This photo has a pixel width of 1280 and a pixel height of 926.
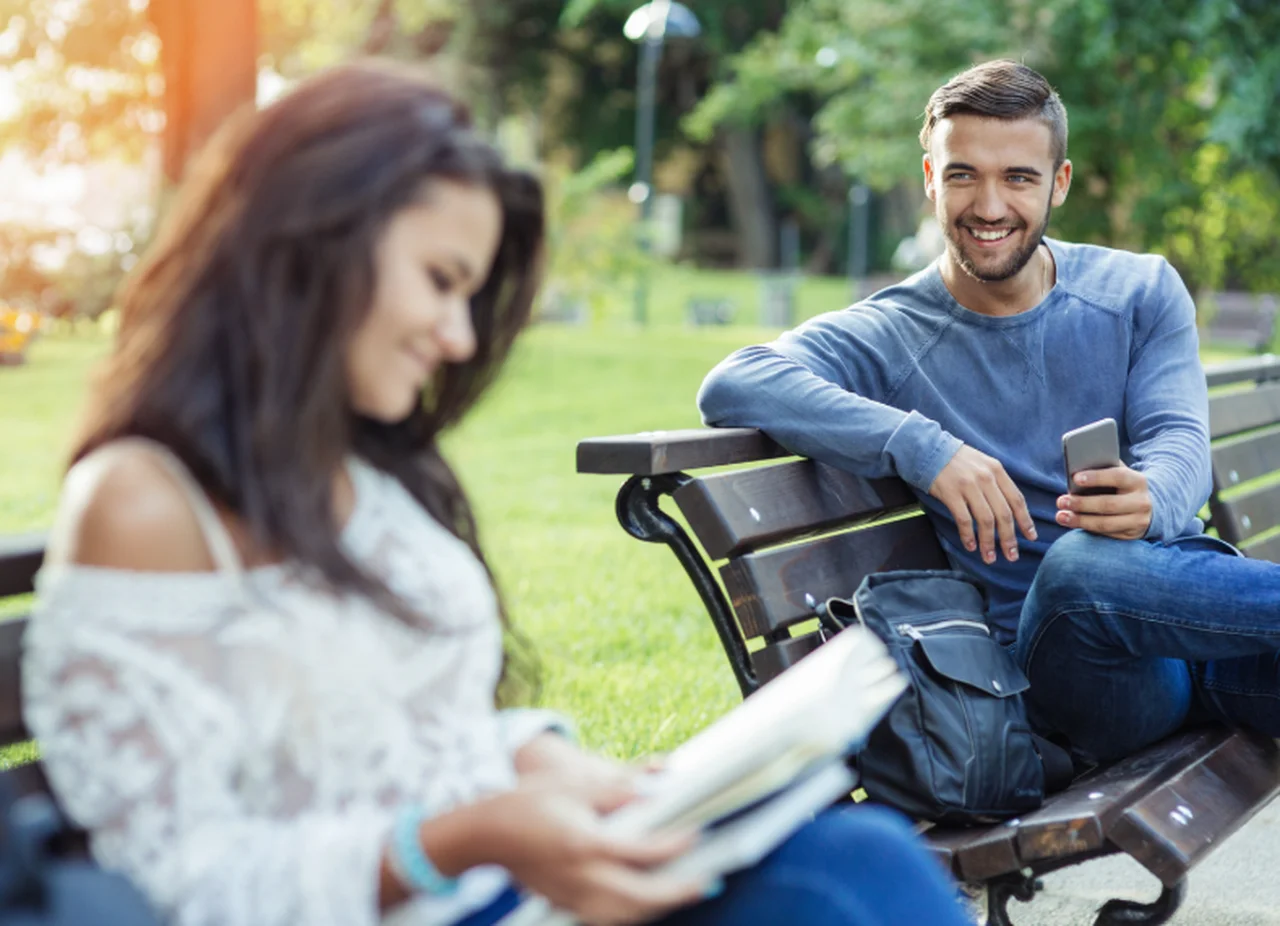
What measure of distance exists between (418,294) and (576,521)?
719cm

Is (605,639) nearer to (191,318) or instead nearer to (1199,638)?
(1199,638)

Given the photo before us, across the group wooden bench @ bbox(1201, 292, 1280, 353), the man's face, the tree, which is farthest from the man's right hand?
the tree

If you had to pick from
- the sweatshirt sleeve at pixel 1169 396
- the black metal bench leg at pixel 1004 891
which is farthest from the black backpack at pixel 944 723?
the sweatshirt sleeve at pixel 1169 396

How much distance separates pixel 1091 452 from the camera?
3152 mm

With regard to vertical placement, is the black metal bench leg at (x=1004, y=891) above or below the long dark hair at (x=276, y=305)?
below

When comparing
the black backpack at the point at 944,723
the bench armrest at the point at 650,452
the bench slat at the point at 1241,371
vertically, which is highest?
the bench armrest at the point at 650,452

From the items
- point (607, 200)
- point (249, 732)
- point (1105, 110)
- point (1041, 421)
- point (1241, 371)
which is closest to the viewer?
point (249, 732)

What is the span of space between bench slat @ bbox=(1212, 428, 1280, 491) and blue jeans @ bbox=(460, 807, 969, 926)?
2877 mm

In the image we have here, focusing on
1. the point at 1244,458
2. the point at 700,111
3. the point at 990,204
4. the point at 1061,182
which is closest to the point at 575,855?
the point at 990,204

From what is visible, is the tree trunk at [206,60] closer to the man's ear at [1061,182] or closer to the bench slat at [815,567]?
the man's ear at [1061,182]

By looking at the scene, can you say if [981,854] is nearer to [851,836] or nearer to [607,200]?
[851,836]

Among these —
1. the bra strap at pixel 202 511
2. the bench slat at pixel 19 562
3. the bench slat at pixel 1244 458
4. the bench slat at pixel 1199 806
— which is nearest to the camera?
the bra strap at pixel 202 511

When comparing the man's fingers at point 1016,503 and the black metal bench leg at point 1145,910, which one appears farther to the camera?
the man's fingers at point 1016,503

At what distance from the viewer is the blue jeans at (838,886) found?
5.54ft
